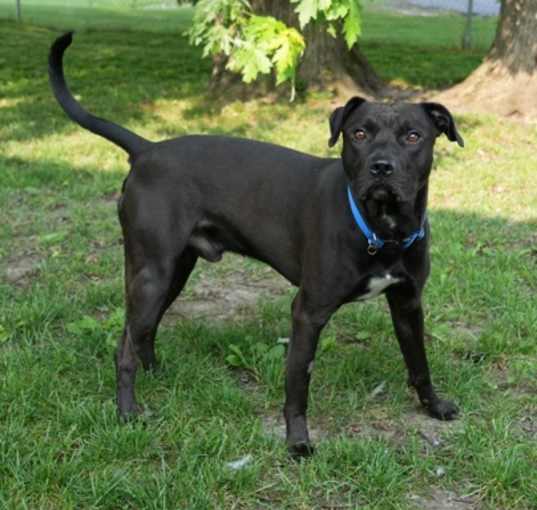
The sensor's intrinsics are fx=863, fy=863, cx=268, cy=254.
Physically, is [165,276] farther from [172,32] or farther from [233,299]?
[172,32]

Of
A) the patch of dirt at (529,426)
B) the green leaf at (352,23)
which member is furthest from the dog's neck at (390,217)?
the green leaf at (352,23)

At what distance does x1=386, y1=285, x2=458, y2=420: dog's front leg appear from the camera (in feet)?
12.6

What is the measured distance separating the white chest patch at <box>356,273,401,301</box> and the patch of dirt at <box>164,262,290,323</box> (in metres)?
1.64

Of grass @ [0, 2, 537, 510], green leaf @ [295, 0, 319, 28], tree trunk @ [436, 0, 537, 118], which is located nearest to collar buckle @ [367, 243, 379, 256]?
grass @ [0, 2, 537, 510]

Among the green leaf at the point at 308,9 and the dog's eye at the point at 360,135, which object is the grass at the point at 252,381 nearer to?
the dog's eye at the point at 360,135

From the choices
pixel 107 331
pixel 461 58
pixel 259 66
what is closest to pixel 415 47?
pixel 461 58

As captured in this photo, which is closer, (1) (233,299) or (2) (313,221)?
(2) (313,221)

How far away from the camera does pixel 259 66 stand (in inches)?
278

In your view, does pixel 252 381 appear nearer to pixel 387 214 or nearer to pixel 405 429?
pixel 405 429

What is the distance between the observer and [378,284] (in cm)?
347

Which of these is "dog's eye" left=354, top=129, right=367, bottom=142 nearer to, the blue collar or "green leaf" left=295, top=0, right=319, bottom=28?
the blue collar

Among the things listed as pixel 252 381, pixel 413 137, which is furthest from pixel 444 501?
pixel 413 137

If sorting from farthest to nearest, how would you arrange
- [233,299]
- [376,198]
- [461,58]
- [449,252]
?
[461,58] < [449,252] < [233,299] < [376,198]

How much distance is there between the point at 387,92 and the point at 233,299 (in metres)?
6.90
